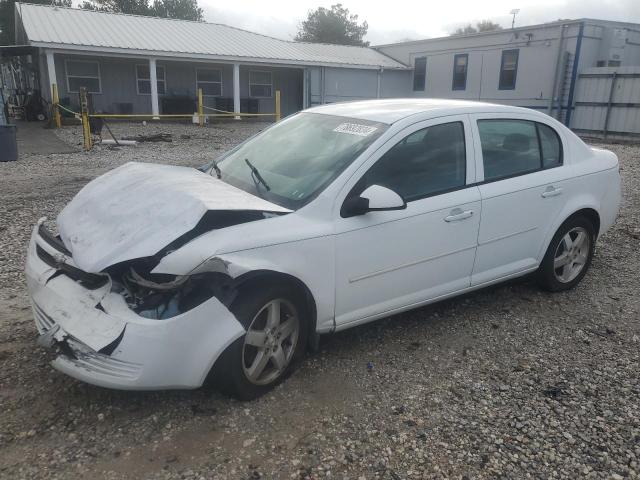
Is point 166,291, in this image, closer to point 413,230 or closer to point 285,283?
point 285,283

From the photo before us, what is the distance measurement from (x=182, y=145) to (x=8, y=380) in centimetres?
1234

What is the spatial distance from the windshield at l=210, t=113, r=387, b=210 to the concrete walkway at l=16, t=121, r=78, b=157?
10.1 metres

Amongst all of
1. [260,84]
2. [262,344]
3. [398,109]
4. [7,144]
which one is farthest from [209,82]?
[262,344]

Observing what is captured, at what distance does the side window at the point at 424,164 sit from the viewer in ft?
11.0

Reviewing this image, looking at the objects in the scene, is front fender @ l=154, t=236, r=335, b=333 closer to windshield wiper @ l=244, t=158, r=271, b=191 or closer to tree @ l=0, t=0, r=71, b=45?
windshield wiper @ l=244, t=158, r=271, b=191

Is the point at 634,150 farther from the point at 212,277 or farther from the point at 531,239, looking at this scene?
the point at 212,277

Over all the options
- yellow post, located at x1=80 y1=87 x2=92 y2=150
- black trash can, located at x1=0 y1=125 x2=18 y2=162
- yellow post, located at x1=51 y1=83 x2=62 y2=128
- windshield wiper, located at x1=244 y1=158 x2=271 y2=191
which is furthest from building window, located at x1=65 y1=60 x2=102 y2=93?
windshield wiper, located at x1=244 y1=158 x2=271 y2=191

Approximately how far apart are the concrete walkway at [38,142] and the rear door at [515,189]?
37.0 ft

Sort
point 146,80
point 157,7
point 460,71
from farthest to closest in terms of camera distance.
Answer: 1. point 157,7
2. point 460,71
3. point 146,80

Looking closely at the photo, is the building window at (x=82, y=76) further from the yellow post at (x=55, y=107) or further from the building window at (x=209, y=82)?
the building window at (x=209, y=82)

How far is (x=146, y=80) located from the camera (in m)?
23.3

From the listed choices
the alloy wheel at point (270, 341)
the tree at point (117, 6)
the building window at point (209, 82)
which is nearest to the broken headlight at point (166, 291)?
the alloy wheel at point (270, 341)

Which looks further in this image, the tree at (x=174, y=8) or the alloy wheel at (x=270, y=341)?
the tree at (x=174, y=8)

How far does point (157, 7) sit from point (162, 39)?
41.0 m
